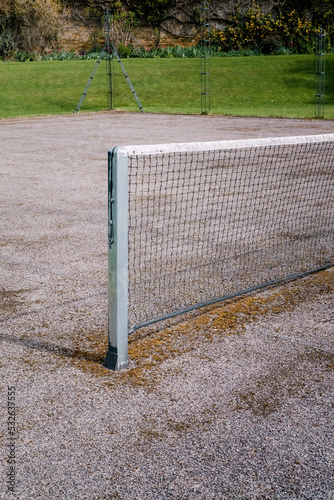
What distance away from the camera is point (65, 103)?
28.5 metres

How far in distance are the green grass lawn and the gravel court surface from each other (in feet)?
70.5

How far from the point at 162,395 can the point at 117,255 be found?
35.3 inches

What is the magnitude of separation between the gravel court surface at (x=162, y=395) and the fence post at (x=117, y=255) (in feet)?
0.50

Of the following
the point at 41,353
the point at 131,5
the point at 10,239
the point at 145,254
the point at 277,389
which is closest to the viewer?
the point at 277,389

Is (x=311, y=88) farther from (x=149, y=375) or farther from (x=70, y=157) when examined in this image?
(x=149, y=375)

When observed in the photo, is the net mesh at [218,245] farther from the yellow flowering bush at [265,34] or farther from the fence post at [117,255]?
the yellow flowering bush at [265,34]

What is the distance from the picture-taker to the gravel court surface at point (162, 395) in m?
2.83

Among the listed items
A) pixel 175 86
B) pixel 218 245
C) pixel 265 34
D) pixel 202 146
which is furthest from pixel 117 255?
pixel 265 34

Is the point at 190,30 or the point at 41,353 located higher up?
the point at 190,30

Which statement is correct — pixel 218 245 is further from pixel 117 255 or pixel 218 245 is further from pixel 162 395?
pixel 162 395

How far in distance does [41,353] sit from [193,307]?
1291mm

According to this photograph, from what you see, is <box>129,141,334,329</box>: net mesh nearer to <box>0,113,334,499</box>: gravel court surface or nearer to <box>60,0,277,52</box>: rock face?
<box>0,113,334,499</box>: gravel court surface

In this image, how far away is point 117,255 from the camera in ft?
12.2

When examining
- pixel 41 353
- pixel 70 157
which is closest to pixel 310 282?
pixel 41 353
